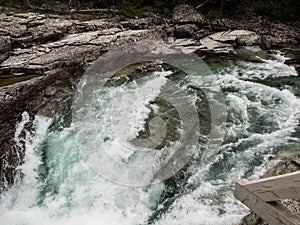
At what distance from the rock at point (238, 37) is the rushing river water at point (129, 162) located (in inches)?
140

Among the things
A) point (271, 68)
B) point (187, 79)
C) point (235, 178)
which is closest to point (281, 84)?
point (271, 68)

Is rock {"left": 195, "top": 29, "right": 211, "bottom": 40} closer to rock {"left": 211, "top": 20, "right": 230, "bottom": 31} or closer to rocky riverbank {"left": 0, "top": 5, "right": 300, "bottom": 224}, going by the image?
rocky riverbank {"left": 0, "top": 5, "right": 300, "bottom": 224}

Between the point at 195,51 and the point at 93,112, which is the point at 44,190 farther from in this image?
the point at 195,51

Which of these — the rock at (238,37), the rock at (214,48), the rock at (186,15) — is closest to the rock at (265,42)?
the rock at (238,37)

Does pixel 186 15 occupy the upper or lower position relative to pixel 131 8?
lower

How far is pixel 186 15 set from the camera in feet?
39.9

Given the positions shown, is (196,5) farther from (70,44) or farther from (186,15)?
(70,44)

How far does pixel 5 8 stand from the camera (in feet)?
42.4

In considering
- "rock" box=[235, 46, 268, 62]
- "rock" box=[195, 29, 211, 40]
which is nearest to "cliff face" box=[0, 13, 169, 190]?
"rock" box=[195, 29, 211, 40]

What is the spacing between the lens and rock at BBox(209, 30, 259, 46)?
1098cm

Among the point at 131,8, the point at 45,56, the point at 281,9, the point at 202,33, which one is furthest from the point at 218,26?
the point at 45,56

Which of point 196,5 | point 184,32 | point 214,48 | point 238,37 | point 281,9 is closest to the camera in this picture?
point 214,48

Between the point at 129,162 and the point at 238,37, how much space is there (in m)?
7.14

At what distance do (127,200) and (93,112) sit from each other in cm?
257
